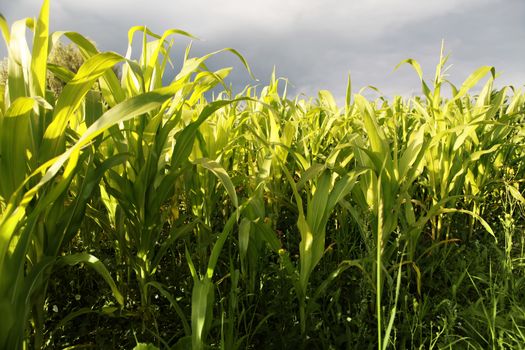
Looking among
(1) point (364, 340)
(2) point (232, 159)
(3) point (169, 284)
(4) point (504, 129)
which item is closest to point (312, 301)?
(1) point (364, 340)

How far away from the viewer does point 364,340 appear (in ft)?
3.63

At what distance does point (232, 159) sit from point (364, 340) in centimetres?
100

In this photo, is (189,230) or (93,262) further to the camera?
(189,230)

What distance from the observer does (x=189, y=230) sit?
3.79ft

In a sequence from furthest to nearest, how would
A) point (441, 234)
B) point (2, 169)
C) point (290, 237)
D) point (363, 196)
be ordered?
1. point (441, 234)
2. point (290, 237)
3. point (363, 196)
4. point (2, 169)

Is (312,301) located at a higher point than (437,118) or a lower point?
lower

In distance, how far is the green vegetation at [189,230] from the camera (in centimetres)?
77

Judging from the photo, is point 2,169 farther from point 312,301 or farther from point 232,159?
point 232,159

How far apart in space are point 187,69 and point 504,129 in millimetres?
1620

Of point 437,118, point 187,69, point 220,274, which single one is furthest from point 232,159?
point 437,118

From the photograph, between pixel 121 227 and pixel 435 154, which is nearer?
pixel 121 227

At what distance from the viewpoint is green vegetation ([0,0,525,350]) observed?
770mm

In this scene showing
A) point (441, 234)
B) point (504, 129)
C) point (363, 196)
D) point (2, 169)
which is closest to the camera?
point (2, 169)

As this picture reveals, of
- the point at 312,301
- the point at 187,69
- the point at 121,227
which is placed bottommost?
the point at 312,301
